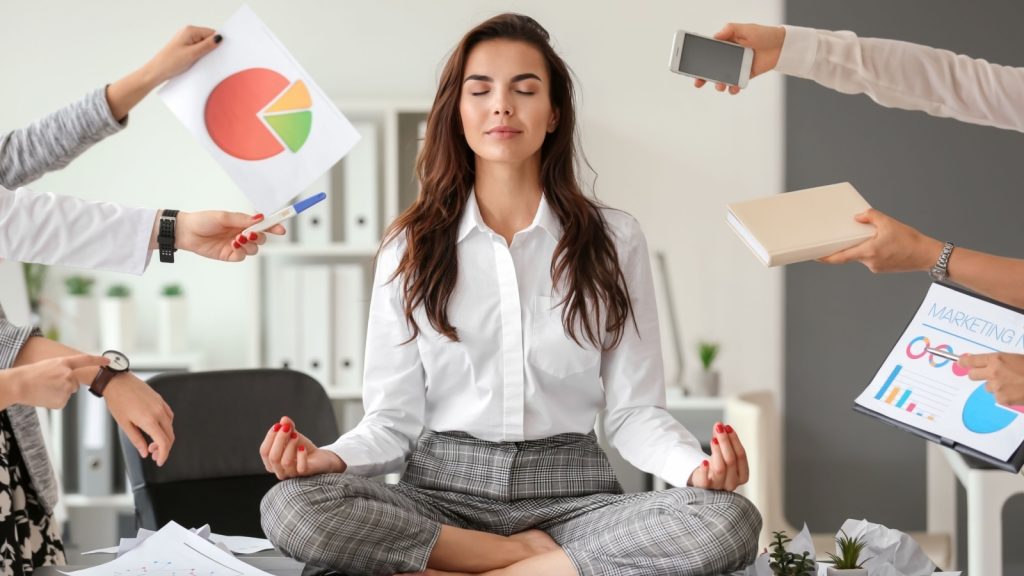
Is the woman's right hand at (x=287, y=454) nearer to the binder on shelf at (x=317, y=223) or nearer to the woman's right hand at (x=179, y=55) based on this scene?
the woman's right hand at (x=179, y=55)

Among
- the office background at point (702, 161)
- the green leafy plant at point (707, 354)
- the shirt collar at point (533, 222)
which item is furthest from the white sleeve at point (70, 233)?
the green leafy plant at point (707, 354)

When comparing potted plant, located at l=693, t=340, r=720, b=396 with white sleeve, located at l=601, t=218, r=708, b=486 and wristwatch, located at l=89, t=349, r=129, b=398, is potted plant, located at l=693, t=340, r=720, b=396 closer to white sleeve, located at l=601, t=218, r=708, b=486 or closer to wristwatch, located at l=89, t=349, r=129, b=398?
white sleeve, located at l=601, t=218, r=708, b=486

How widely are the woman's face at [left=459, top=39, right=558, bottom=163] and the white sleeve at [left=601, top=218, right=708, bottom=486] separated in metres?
0.27

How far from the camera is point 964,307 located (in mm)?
1686

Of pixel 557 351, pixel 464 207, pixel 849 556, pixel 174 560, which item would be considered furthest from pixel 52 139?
pixel 849 556

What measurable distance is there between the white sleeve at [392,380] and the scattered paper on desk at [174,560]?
1.24 ft

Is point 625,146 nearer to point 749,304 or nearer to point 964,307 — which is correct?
point 749,304

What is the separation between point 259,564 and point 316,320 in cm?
189

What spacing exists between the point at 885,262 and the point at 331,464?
3.16 feet

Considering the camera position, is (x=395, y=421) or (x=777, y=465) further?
(x=777, y=465)

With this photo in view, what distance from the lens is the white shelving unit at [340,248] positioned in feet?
11.2

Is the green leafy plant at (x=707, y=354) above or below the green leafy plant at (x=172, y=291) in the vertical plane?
below

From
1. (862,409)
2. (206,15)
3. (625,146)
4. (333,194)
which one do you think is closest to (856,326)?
(625,146)

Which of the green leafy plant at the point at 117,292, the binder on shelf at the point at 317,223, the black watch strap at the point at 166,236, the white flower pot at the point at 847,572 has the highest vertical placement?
the binder on shelf at the point at 317,223
